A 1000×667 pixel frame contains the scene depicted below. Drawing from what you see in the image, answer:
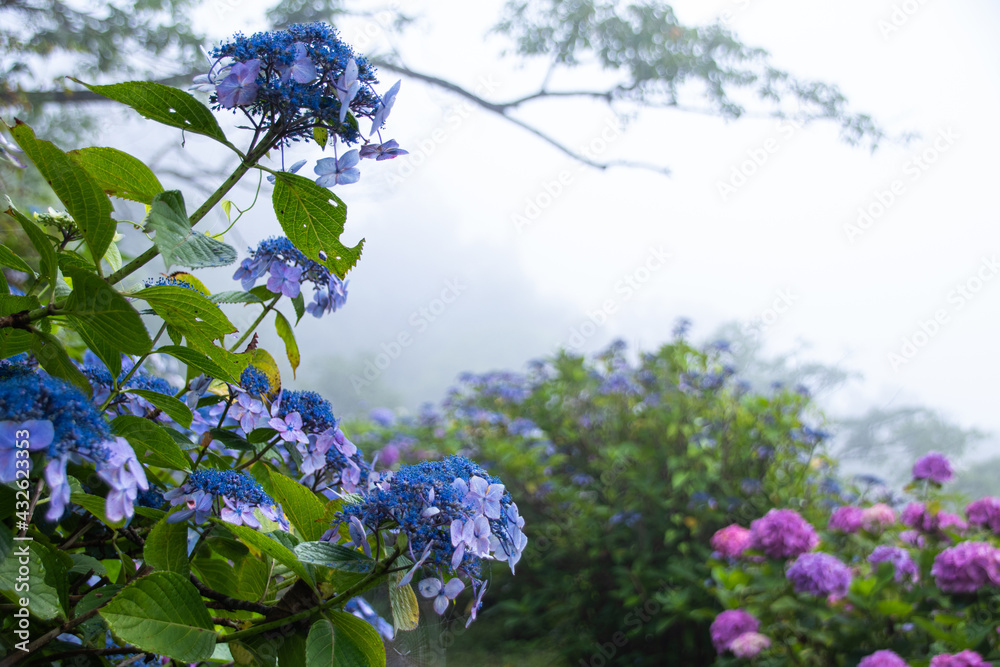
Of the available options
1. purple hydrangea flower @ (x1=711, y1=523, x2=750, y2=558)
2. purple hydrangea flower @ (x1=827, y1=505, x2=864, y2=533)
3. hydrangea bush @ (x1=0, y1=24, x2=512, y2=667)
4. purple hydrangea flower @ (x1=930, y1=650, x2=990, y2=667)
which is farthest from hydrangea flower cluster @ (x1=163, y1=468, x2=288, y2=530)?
purple hydrangea flower @ (x1=827, y1=505, x2=864, y2=533)

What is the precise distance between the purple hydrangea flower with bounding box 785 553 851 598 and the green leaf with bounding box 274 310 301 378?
4.90 ft

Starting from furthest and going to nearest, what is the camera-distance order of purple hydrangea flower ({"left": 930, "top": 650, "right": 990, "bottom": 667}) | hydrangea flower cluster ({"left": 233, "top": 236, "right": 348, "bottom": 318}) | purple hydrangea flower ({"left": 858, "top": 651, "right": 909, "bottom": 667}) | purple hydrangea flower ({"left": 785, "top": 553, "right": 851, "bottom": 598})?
purple hydrangea flower ({"left": 785, "top": 553, "right": 851, "bottom": 598}) < purple hydrangea flower ({"left": 858, "top": 651, "right": 909, "bottom": 667}) < purple hydrangea flower ({"left": 930, "top": 650, "right": 990, "bottom": 667}) < hydrangea flower cluster ({"left": 233, "top": 236, "right": 348, "bottom": 318})

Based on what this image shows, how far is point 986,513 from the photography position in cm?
172

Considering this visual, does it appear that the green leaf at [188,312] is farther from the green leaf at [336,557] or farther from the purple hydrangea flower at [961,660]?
the purple hydrangea flower at [961,660]

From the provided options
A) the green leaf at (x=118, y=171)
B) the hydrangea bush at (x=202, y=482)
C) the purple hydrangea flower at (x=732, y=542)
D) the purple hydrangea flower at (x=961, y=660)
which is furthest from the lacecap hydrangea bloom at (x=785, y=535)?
the green leaf at (x=118, y=171)

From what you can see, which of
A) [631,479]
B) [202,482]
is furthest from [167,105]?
[631,479]

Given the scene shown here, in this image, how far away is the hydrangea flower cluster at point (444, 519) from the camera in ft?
1.43

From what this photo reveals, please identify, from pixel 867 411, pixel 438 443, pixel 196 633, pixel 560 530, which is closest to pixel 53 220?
pixel 196 633

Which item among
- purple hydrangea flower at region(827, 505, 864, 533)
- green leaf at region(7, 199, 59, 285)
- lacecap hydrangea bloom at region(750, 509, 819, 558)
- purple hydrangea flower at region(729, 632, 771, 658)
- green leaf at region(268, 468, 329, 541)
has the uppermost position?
purple hydrangea flower at region(827, 505, 864, 533)

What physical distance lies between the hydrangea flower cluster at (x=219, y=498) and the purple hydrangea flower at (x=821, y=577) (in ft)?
5.17

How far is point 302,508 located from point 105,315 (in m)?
0.21

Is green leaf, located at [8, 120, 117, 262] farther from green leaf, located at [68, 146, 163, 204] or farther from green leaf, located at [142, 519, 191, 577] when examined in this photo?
green leaf, located at [142, 519, 191, 577]

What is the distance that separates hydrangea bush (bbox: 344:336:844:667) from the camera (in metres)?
2.64

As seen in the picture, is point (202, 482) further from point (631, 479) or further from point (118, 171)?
point (631, 479)
